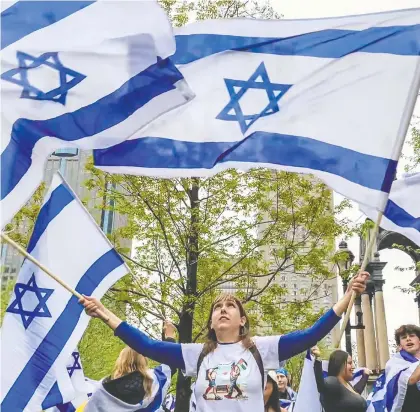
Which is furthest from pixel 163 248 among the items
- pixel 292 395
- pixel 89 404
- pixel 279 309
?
pixel 89 404

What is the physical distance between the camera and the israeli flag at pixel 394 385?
5.96 m

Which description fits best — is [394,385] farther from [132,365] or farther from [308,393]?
[132,365]

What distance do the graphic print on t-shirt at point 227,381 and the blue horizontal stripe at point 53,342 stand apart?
135 centimetres

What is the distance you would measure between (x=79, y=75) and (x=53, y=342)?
6.68ft

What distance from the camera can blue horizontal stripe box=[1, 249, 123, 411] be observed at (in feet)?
15.1

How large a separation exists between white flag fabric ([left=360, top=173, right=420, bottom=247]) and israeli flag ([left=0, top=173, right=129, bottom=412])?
7.99 ft

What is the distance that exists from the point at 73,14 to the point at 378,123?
96.3 inches

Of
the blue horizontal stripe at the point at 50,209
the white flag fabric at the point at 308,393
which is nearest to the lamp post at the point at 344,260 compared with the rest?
the white flag fabric at the point at 308,393

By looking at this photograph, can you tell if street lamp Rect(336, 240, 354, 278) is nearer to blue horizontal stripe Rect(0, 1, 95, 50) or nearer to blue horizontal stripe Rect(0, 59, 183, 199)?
blue horizontal stripe Rect(0, 59, 183, 199)

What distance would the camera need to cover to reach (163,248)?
14.2m

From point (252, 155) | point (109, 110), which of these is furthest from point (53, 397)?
point (252, 155)

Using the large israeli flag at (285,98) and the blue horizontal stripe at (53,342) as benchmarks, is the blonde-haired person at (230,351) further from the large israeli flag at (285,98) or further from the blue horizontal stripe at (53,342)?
the large israeli flag at (285,98)

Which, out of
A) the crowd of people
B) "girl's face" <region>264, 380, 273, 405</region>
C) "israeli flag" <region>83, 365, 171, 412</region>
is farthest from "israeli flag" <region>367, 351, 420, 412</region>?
"israeli flag" <region>83, 365, 171, 412</region>

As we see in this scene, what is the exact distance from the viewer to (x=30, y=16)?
470 cm
